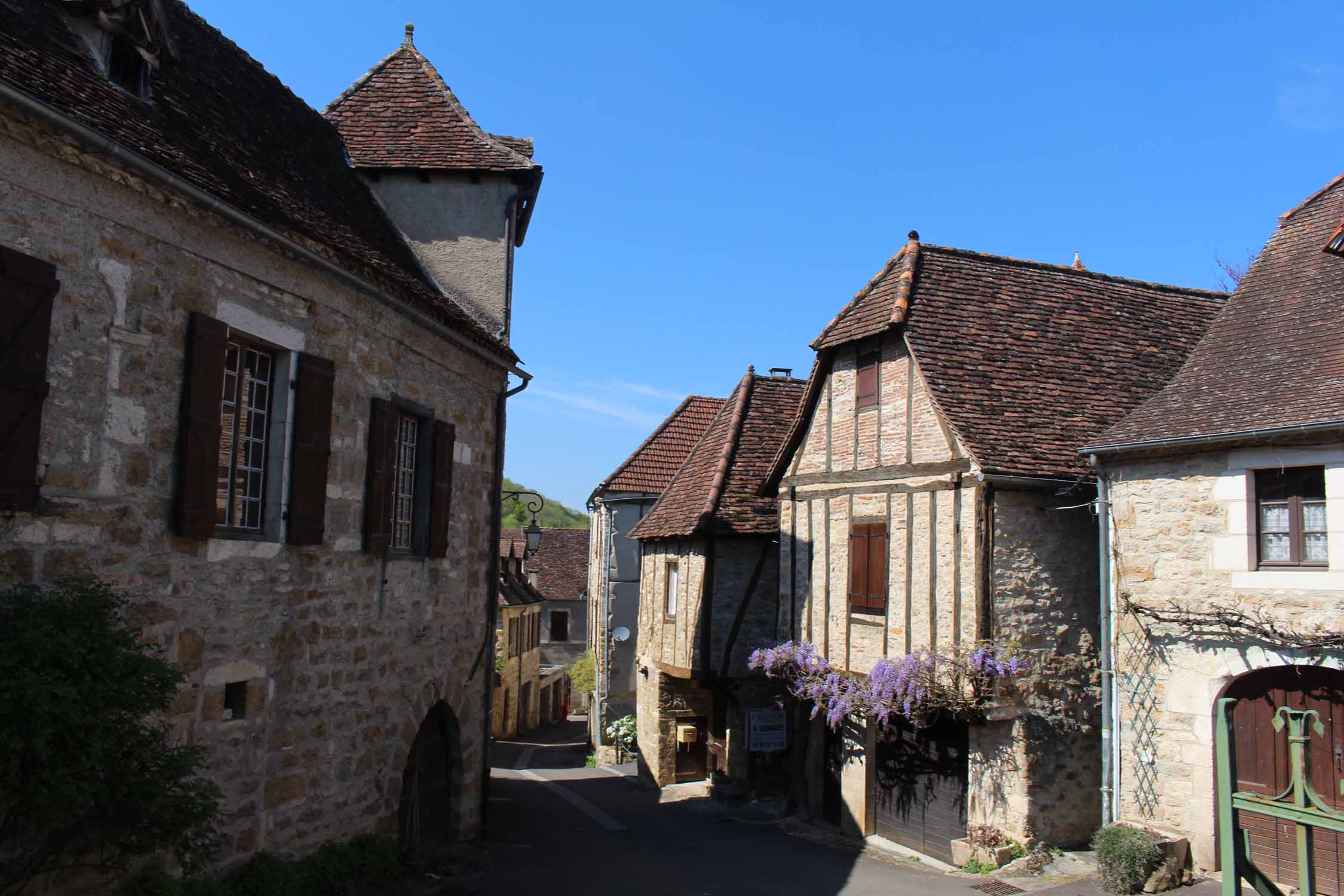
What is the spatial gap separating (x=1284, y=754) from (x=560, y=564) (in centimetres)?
2853

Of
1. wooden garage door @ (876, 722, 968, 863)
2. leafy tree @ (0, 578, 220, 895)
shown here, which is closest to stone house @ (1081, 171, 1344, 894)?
wooden garage door @ (876, 722, 968, 863)

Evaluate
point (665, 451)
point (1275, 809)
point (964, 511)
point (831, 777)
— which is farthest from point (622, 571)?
point (1275, 809)

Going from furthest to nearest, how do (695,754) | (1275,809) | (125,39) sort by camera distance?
(695,754), (125,39), (1275,809)

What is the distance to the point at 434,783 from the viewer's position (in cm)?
1118

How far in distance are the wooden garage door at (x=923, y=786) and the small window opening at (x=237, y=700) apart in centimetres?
833

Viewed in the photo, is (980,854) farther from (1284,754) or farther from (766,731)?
(766,731)

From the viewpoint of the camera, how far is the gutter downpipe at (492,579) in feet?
39.7

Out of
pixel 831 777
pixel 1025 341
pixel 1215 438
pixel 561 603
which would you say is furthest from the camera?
pixel 561 603

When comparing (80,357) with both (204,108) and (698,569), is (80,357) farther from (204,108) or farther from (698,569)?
(698,569)

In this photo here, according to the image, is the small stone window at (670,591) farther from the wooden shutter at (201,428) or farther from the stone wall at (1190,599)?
the wooden shutter at (201,428)

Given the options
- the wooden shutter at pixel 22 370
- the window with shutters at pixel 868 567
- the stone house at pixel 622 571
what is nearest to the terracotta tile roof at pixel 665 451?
the stone house at pixel 622 571

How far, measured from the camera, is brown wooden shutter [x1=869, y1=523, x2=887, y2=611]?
43.3 feet

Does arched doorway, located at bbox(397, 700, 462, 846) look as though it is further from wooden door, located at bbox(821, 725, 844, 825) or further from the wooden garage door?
wooden door, located at bbox(821, 725, 844, 825)

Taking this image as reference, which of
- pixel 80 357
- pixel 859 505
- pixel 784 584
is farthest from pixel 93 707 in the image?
pixel 784 584
